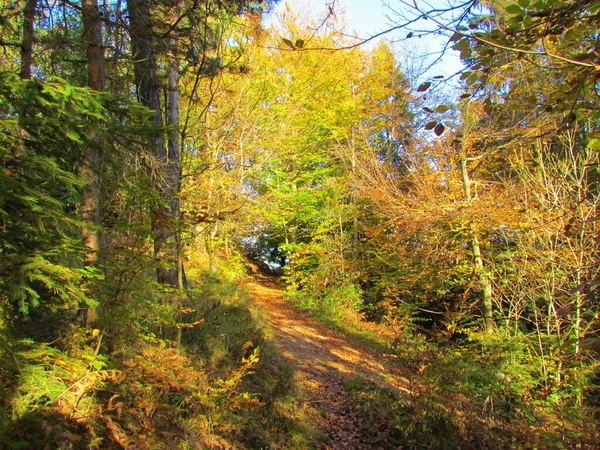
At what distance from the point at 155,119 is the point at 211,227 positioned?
2026mm

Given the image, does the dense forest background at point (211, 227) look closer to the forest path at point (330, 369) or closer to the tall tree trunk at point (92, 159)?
the tall tree trunk at point (92, 159)

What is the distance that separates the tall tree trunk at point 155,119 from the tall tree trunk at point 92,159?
421 millimetres

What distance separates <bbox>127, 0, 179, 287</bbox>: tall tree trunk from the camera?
3593 millimetres

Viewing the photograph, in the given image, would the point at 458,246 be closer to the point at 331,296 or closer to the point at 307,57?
Answer: the point at 331,296

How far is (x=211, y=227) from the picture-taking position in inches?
260

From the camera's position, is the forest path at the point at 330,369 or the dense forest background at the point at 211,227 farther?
the forest path at the point at 330,369

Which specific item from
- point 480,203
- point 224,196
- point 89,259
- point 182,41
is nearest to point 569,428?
point 89,259

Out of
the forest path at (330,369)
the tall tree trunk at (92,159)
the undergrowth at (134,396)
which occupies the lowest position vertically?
the forest path at (330,369)

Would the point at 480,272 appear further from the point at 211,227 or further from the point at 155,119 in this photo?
the point at 155,119

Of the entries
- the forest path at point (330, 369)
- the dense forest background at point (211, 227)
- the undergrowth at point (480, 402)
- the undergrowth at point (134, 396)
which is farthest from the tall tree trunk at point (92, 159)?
the undergrowth at point (480, 402)

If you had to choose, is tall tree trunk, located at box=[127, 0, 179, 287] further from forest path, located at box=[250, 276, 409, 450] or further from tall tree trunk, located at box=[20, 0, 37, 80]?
forest path, located at box=[250, 276, 409, 450]

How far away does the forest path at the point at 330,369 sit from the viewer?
16.9ft

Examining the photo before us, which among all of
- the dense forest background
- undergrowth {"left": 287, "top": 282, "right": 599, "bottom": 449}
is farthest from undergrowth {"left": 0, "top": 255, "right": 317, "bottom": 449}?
undergrowth {"left": 287, "top": 282, "right": 599, "bottom": 449}

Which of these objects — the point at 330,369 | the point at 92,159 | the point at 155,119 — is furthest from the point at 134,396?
the point at 330,369
